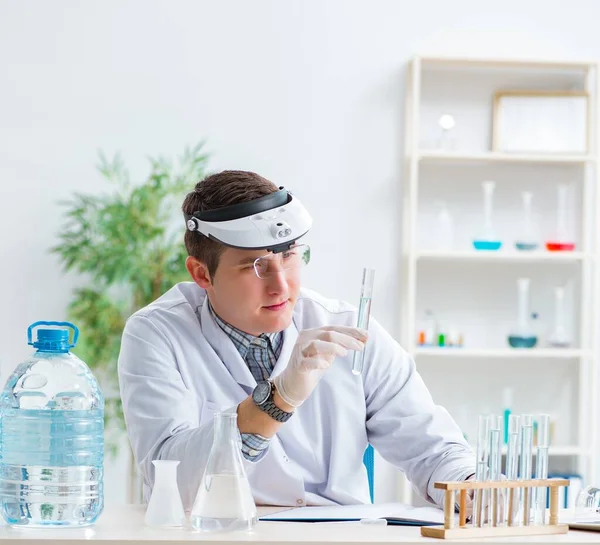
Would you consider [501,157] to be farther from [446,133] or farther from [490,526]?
[490,526]

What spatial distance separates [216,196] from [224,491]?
2.39ft

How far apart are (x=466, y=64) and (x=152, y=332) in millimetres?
2557

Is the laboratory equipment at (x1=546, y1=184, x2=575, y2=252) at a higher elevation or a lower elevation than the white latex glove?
higher

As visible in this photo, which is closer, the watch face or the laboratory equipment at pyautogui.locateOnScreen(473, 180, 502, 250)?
the watch face

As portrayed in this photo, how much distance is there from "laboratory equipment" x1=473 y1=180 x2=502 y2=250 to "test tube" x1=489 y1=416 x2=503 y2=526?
2695mm

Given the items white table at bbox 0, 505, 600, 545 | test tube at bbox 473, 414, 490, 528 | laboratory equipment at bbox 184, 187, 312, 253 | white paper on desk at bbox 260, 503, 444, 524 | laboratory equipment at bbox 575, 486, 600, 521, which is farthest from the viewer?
laboratory equipment at bbox 184, 187, 312, 253

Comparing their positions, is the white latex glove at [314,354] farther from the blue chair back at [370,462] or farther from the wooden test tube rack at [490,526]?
the blue chair back at [370,462]

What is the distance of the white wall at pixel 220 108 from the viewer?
407 centimetres

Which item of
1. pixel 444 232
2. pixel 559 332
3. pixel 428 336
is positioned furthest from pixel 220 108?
pixel 559 332

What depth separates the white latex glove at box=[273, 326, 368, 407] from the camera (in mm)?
1554

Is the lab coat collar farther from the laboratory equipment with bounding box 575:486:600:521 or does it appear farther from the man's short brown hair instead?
the laboratory equipment with bounding box 575:486:600:521

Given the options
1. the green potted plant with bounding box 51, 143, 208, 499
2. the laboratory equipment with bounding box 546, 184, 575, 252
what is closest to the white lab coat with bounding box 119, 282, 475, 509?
the green potted plant with bounding box 51, 143, 208, 499

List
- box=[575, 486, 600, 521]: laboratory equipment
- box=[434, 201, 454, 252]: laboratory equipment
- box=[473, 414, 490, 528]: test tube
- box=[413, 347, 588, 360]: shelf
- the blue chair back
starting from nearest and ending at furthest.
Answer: box=[473, 414, 490, 528]: test tube, box=[575, 486, 600, 521]: laboratory equipment, the blue chair back, box=[413, 347, 588, 360]: shelf, box=[434, 201, 454, 252]: laboratory equipment

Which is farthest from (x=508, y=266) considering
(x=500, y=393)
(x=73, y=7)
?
(x=73, y=7)
